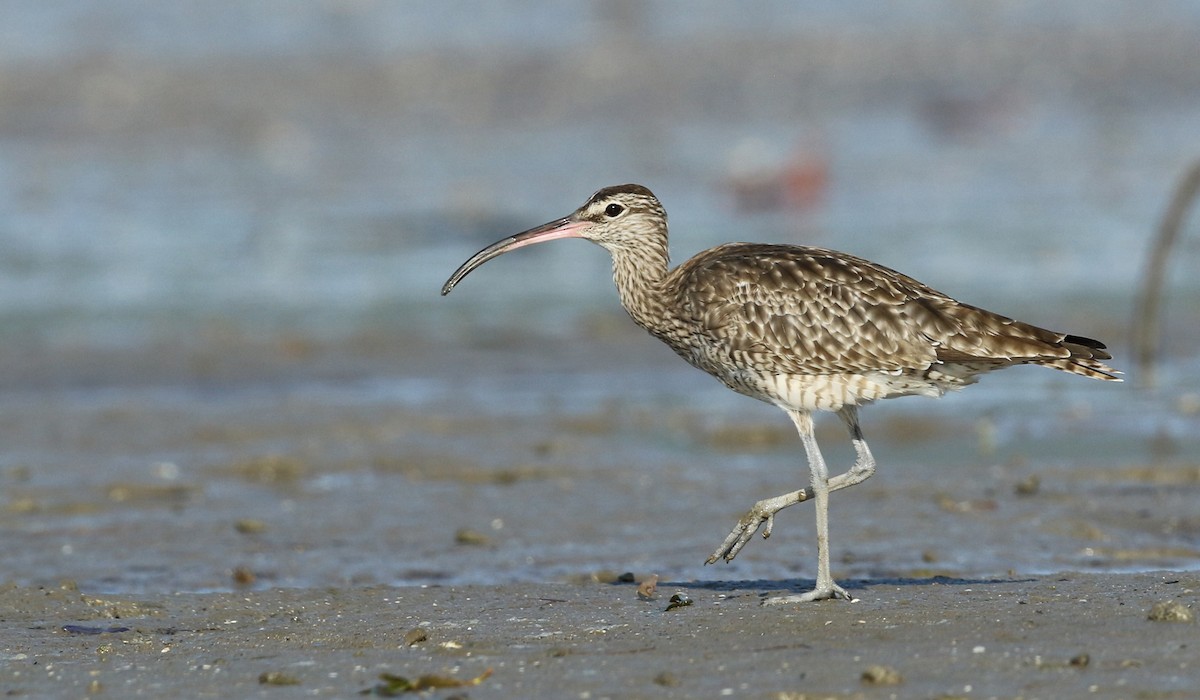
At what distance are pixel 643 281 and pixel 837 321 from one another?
3.59 ft

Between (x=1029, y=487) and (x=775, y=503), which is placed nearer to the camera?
(x=775, y=503)

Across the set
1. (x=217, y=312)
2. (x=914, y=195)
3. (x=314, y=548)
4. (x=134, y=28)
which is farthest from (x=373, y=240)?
(x=134, y=28)

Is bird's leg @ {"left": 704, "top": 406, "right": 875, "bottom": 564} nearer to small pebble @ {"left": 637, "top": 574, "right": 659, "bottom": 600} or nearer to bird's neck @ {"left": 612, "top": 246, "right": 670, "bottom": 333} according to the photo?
small pebble @ {"left": 637, "top": 574, "right": 659, "bottom": 600}

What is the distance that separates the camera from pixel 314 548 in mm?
9148

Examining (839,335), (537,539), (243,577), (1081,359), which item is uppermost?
(839,335)

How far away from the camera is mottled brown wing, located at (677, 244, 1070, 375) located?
754 centimetres

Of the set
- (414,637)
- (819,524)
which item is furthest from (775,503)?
(414,637)

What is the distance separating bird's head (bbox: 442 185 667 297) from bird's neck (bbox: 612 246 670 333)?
4cm

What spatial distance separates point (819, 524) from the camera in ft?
24.6

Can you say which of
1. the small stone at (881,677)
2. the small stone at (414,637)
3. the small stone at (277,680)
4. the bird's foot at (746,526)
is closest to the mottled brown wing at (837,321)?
the bird's foot at (746,526)

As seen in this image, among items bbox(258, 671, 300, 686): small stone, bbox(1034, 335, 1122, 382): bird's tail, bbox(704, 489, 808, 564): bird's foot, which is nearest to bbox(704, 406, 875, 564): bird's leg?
bbox(704, 489, 808, 564): bird's foot

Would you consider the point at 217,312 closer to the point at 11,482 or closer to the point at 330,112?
the point at 11,482

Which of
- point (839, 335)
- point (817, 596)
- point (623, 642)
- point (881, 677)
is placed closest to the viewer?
point (881, 677)

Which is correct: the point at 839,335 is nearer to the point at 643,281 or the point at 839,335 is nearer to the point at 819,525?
the point at 819,525
